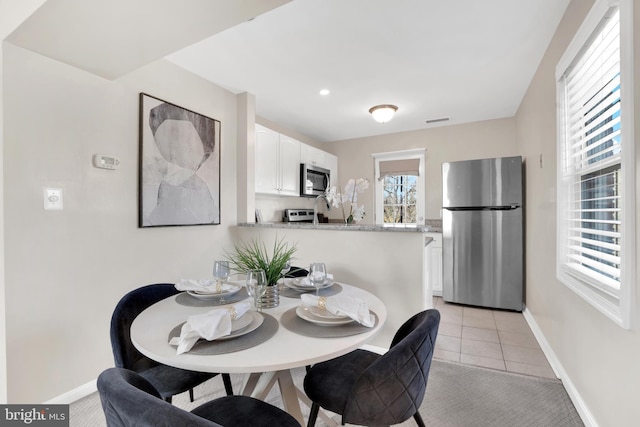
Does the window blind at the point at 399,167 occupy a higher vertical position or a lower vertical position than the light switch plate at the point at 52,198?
higher

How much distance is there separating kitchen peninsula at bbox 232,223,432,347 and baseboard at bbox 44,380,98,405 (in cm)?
162

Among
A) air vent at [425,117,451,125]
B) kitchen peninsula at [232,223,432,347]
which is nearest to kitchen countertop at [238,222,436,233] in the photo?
kitchen peninsula at [232,223,432,347]

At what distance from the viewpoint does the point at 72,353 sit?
5.98ft

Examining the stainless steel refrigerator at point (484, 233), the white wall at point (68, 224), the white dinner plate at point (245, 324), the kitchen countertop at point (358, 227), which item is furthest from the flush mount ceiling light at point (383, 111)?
the white dinner plate at point (245, 324)

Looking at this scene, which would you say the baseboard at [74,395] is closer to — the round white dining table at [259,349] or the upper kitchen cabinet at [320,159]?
the round white dining table at [259,349]

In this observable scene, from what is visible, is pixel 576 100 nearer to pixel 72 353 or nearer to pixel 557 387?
pixel 557 387

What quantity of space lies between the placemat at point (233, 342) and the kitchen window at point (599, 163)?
1.39 meters

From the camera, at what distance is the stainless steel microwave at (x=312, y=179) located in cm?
409

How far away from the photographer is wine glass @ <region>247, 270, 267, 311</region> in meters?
1.29

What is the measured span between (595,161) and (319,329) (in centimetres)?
178

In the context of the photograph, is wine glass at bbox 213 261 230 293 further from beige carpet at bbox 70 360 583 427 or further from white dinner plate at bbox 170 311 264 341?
beige carpet at bbox 70 360 583 427

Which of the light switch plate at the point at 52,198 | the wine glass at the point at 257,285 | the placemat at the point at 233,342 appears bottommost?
the placemat at the point at 233,342

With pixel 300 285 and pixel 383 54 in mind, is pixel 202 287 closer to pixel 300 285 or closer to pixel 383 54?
pixel 300 285

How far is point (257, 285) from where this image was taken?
132 cm
